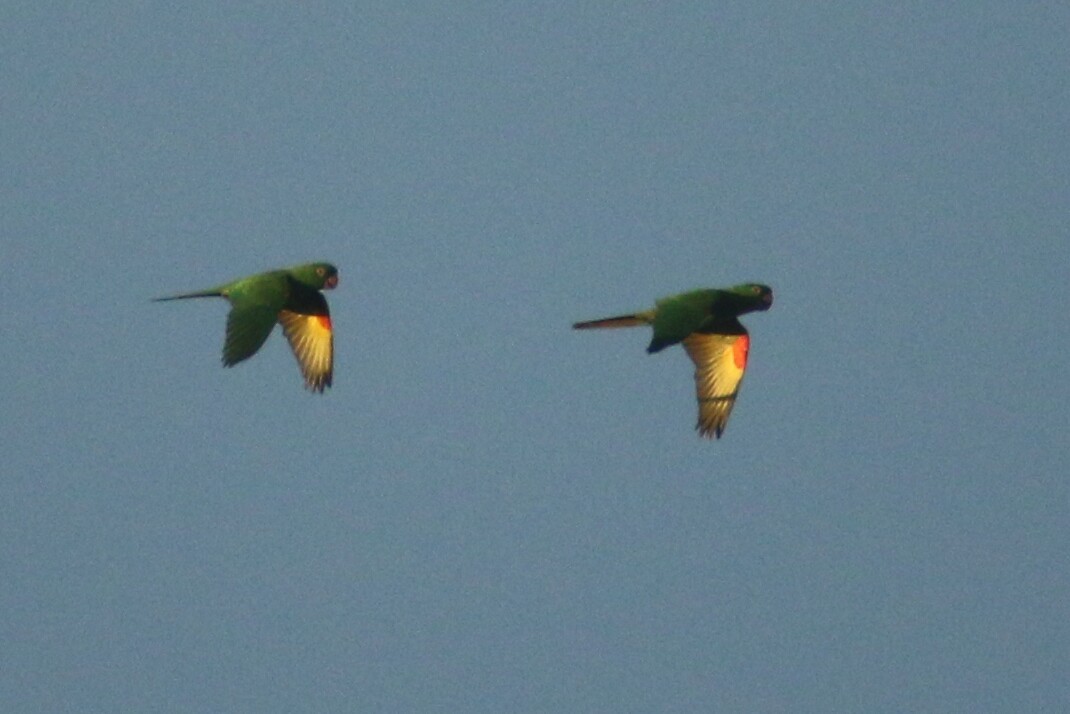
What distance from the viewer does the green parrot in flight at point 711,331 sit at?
4966 cm

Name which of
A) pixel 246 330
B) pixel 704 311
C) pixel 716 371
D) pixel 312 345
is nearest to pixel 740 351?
pixel 716 371

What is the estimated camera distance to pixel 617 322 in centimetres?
5034

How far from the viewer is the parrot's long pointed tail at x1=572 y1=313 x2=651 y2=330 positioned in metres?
50.1

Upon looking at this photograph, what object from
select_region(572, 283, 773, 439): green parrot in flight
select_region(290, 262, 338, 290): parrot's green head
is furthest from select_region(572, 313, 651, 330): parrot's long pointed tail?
select_region(290, 262, 338, 290): parrot's green head

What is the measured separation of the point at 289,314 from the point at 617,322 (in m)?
6.39

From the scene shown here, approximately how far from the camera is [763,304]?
51.0m

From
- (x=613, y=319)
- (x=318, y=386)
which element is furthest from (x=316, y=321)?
(x=613, y=319)

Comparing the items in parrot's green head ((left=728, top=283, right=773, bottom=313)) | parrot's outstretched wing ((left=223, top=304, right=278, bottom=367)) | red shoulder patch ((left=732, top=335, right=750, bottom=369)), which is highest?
parrot's green head ((left=728, top=283, right=773, bottom=313))

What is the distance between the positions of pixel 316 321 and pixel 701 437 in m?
7.84

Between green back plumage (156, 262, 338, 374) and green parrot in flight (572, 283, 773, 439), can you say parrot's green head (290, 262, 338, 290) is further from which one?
green parrot in flight (572, 283, 773, 439)

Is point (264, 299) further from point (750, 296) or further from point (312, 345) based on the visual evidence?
point (750, 296)

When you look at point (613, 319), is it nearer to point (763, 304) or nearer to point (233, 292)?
point (763, 304)

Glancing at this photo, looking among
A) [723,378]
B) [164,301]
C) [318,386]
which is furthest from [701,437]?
[164,301]

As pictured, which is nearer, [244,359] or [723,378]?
[244,359]
